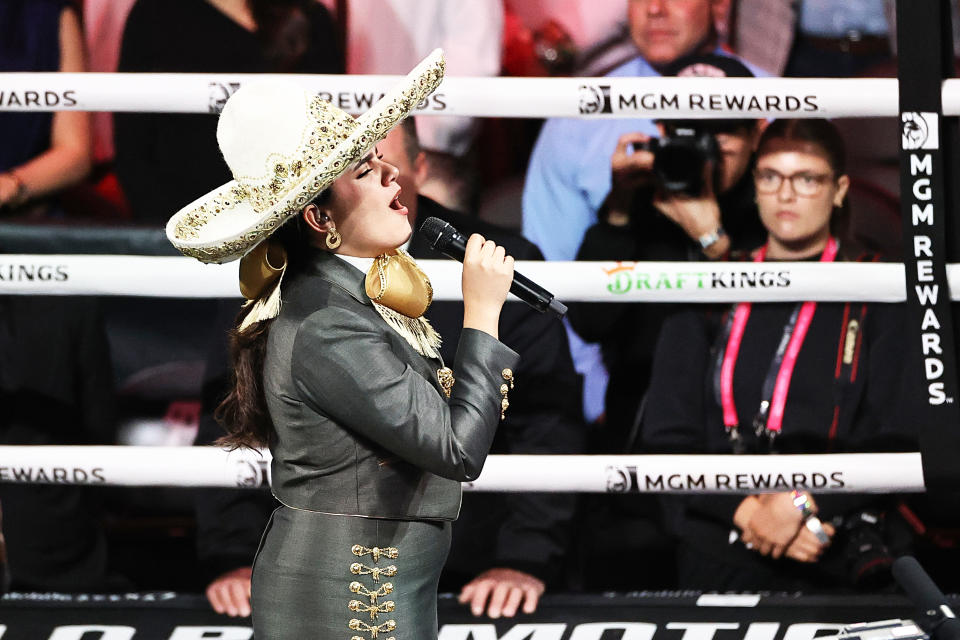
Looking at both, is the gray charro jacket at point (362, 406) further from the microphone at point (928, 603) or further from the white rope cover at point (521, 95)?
the white rope cover at point (521, 95)

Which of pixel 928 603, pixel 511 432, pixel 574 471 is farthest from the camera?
pixel 511 432

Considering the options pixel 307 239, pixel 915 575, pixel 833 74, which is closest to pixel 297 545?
pixel 307 239

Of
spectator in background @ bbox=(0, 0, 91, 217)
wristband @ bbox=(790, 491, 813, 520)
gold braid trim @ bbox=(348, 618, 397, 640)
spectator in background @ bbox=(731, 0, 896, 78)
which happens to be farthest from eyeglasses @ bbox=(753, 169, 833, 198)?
spectator in background @ bbox=(0, 0, 91, 217)

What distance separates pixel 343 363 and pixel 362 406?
0.22ft

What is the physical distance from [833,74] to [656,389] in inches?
40.2

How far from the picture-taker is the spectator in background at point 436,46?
2.96 meters

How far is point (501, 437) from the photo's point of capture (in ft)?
9.36

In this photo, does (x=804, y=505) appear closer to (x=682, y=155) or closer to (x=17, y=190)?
(x=682, y=155)

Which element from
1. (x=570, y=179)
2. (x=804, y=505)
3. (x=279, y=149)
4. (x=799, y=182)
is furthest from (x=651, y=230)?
(x=279, y=149)

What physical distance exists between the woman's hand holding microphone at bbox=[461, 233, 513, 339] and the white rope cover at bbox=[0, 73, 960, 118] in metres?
0.95

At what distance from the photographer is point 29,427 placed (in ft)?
9.55

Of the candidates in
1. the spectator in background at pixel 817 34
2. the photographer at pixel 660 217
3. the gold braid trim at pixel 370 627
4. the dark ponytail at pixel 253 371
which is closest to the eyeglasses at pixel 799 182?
the photographer at pixel 660 217

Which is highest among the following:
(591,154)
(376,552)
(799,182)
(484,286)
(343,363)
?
(591,154)

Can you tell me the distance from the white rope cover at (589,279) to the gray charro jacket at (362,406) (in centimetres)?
86
